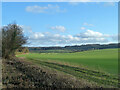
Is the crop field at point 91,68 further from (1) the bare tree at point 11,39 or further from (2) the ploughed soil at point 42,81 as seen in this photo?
(1) the bare tree at point 11,39

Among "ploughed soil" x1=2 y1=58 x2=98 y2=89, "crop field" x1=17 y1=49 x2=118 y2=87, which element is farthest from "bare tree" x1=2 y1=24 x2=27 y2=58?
"ploughed soil" x1=2 y1=58 x2=98 y2=89

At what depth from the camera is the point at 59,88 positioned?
7664 mm

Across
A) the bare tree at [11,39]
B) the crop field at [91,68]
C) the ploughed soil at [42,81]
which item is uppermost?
the bare tree at [11,39]

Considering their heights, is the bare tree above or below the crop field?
above

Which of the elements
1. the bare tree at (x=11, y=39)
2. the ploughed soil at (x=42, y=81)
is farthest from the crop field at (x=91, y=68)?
the bare tree at (x=11, y=39)

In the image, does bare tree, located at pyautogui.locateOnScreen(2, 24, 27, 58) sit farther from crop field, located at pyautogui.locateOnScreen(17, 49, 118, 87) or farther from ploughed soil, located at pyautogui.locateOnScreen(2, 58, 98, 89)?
ploughed soil, located at pyautogui.locateOnScreen(2, 58, 98, 89)

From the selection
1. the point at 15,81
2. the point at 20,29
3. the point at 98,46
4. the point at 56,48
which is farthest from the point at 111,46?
the point at 15,81

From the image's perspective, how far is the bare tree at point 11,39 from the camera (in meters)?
30.7

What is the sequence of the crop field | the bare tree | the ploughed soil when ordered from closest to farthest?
the ploughed soil, the crop field, the bare tree

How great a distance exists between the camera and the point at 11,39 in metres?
31.9

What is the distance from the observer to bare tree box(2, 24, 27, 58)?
30703mm

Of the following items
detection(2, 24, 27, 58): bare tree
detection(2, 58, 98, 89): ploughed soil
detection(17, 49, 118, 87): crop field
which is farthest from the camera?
detection(2, 24, 27, 58): bare tree

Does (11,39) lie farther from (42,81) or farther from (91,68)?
(42,81)

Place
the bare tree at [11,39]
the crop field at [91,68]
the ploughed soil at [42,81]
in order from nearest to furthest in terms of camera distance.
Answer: the ploughed soil at [42,81] → the crop field at [91,68] → the bare tree at [11,39]
